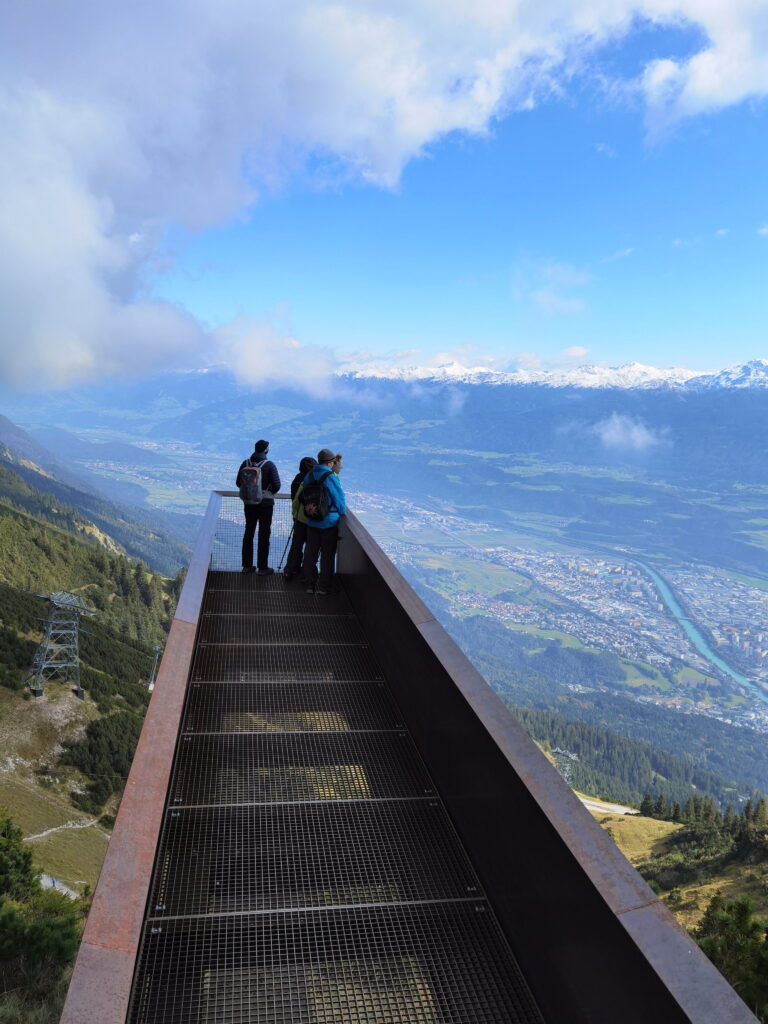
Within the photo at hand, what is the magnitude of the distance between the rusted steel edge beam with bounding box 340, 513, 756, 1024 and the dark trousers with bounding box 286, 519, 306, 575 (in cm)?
446

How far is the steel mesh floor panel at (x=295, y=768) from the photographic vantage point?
141 inches

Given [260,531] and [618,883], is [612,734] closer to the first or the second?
[260,531]

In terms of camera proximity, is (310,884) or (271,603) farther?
(271,603)

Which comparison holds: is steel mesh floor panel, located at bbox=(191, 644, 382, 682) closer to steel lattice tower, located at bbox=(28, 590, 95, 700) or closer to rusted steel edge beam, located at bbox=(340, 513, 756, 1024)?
rusted steel edge beam, located at bbox=(340, 513, 756, 1024)

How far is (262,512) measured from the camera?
8.07 metres

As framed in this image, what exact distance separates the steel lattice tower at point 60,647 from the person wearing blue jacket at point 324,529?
186ft

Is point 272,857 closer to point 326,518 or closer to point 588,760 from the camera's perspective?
point 326,518

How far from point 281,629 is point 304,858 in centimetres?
323

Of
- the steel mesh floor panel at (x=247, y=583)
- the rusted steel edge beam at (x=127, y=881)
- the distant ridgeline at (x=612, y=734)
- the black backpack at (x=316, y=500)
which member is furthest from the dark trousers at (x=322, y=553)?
the distant ridgeline at (x=612, y=734)

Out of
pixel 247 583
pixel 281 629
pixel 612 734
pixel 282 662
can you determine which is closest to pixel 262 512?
pixel 247 583

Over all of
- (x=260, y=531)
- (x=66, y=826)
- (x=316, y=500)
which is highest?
(x=316, y=500)

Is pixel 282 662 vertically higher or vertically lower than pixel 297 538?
lower

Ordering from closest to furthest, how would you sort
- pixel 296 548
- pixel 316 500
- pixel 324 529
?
pixel 316 500
pixel 324 529
pixel 296 548

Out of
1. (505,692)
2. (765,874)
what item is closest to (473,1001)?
(765,874)
